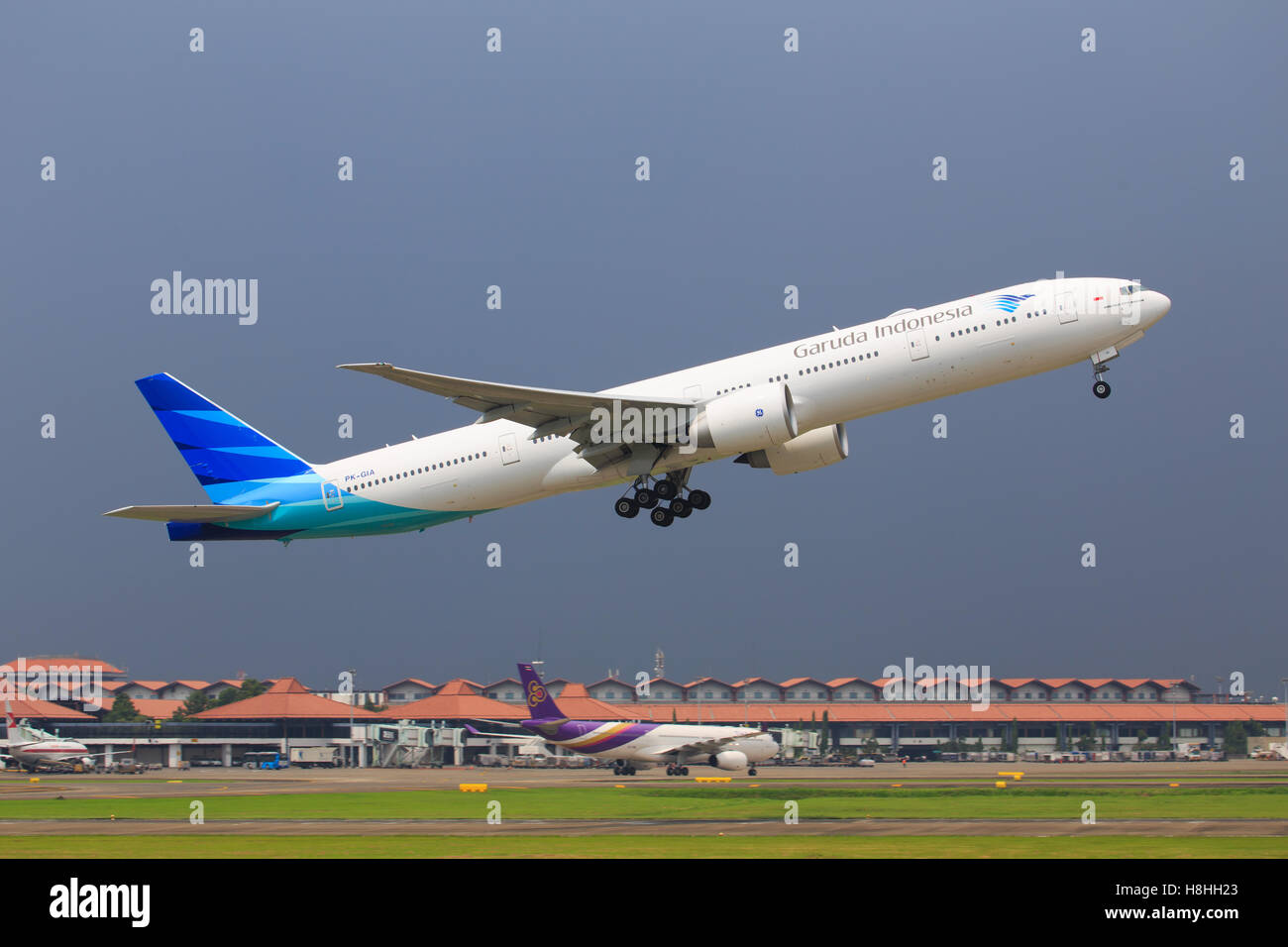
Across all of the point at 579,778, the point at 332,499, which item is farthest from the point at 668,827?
the point at 579,778

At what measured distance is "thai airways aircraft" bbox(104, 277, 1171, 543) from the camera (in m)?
33.0

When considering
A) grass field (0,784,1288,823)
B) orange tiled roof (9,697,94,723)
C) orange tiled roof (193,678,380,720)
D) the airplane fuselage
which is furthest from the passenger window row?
orange tiled roof (9,697,94,723)

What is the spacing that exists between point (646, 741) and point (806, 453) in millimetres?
33198

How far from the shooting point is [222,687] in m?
101

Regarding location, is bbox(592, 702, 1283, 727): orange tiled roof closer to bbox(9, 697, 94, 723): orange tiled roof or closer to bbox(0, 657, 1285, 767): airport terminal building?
bbox(0, 657, 1285, 767): airport terminal building

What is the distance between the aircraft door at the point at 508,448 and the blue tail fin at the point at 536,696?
33327 millimetres

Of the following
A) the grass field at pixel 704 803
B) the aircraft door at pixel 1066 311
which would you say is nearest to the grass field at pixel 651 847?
the grass field at pixel 704 803

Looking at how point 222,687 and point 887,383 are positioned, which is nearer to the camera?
point 887,383

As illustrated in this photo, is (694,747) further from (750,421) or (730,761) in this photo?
(750,421)

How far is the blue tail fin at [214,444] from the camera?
132ft

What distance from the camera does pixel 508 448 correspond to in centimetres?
3725

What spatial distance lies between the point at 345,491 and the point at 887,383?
17.3 meters
